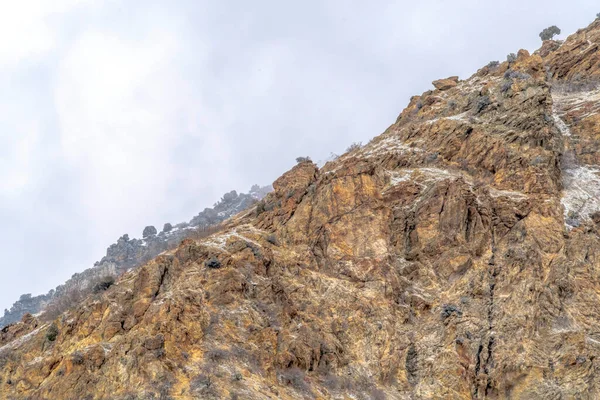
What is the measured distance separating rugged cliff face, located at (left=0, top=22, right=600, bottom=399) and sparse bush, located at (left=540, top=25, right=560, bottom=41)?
43.6 m

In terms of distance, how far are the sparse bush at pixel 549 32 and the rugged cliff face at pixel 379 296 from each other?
43.6 m

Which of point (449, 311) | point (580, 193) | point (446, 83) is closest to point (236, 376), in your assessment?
point (449, 311)

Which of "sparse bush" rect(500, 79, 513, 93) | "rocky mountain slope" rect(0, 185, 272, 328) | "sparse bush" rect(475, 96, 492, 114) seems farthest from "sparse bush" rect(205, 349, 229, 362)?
"rocky mountain slope" rect(0, 185, 272, 328)

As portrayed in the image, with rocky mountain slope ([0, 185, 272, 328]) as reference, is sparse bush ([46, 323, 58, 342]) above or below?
below

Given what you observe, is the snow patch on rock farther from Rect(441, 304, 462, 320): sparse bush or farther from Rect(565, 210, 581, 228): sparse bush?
Rect(441, 304, 462, 320): sparse bush

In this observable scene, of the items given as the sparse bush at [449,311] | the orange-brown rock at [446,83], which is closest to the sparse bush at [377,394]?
the sparse bush at [449,311]

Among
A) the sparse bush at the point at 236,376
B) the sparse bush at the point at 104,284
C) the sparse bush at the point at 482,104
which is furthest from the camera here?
the sparse bush at the point at 482,104

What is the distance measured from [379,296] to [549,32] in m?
65.7

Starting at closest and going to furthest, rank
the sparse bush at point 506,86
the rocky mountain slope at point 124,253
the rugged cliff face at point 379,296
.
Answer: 1. the rugged cliff face at point 379,296
2. the sparse bush at point 506,86
3. the rocky mountain slope at point 124,253

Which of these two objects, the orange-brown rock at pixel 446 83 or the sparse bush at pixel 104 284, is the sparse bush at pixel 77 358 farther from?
the orange-brown rock at pixel 446 83

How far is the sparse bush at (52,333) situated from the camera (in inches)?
1140

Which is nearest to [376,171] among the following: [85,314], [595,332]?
[595,332]

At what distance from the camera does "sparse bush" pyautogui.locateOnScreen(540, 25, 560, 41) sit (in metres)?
78.6

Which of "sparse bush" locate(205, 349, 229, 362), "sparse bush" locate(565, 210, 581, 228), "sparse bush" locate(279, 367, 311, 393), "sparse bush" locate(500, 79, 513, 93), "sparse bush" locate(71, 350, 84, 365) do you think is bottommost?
"sparse bush" locate(565, 210, 581, 228)
